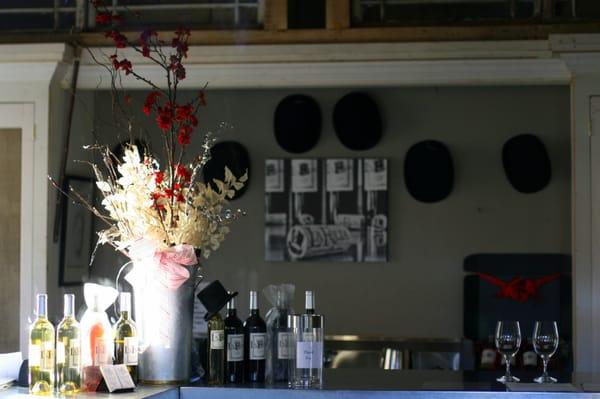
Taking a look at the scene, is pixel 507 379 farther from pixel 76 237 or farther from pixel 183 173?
pixel 76 237

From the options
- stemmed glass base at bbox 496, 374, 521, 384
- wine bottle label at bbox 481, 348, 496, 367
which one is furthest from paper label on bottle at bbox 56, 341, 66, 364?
wine bottle label at bbox 481, 348, 496, 367

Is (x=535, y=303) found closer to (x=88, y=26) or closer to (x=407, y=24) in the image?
(x=407, y=24)

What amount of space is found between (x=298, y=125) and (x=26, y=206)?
65.7 inches

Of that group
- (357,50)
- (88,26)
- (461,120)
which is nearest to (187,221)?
(357,50)

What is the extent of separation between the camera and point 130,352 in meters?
3.07

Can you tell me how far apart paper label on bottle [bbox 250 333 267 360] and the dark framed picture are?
2.73 metres

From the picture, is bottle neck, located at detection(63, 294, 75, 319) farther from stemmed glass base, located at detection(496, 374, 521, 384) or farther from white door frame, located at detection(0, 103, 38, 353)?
white door frame, located at detection(0, 103, 38, 353)

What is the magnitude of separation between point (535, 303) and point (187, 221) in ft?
10.7

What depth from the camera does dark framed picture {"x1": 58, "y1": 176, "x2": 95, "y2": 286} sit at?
5.73m

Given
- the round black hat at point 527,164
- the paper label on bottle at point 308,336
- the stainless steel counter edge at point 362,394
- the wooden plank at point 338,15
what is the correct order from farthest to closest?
the round black hat at point 527,164 < the wooden plank at point 338,15 < the paper label on bottle at point 308,336 < the stainless steel counter edge at point 362,394

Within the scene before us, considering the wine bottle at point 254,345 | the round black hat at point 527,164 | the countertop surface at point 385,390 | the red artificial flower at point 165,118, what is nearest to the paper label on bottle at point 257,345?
the wine bottle at point 254,345

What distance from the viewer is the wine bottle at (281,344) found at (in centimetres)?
315

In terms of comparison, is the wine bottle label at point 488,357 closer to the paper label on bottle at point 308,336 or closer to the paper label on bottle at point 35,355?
the paper label on bottle at point 308,336

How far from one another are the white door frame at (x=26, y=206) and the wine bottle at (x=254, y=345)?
96.0 inches
